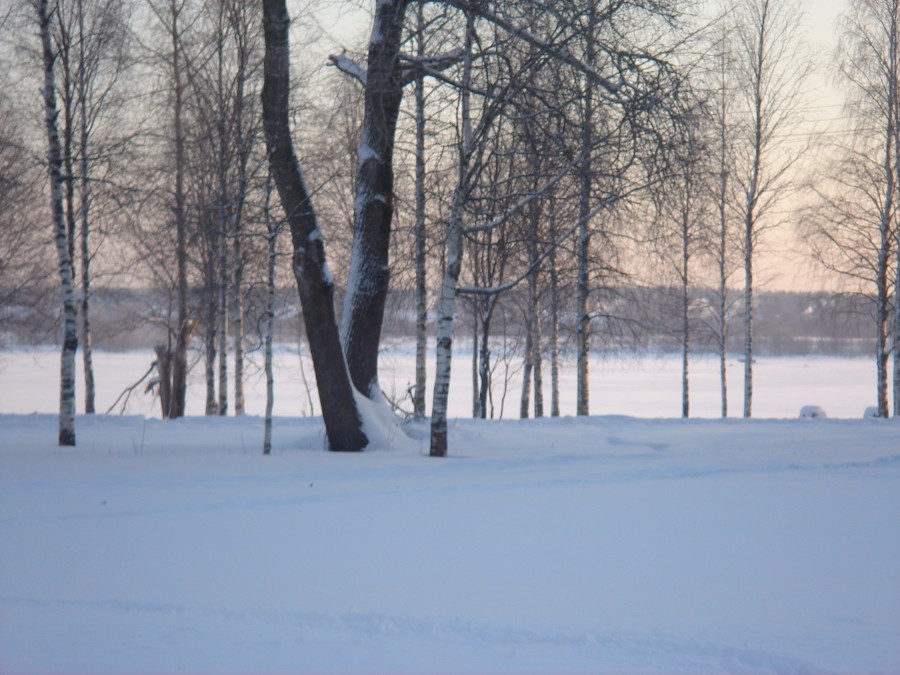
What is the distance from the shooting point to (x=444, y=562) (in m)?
5.49

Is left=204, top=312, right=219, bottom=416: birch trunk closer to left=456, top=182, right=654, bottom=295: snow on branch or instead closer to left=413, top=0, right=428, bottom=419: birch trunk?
left=413, top=0, right=428, bottom=419: birch trunk

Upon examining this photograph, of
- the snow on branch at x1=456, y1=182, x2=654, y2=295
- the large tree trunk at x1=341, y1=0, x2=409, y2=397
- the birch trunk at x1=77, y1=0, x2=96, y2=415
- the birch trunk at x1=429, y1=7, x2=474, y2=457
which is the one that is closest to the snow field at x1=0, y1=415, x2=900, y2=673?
the birch trunk at x1=429, y1=7, x2=474, y2=457

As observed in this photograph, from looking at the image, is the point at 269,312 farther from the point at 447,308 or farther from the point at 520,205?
the point at 520,205

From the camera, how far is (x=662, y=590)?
16.1ft

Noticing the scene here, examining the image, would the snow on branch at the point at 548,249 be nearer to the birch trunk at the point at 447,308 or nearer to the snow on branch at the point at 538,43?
the birch trunk at the point at 447,308

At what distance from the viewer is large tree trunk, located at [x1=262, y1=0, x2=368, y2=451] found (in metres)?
10.7

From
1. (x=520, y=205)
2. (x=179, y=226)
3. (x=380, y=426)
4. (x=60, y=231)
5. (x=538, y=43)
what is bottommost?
(x=380, y=426)

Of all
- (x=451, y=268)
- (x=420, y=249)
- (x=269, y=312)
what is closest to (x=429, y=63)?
(x=451, y=268)

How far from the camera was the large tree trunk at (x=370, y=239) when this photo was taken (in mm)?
11328

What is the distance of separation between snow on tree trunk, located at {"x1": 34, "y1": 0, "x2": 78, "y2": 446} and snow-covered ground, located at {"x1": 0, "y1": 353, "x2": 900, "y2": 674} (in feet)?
2.76

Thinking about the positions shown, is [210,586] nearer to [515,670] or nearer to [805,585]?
[515,670]

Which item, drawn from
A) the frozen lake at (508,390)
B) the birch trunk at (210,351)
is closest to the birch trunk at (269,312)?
the frozen lake at (508,390)

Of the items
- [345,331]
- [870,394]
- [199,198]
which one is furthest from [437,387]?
[870,394]

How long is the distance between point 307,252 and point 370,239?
1.07 m
